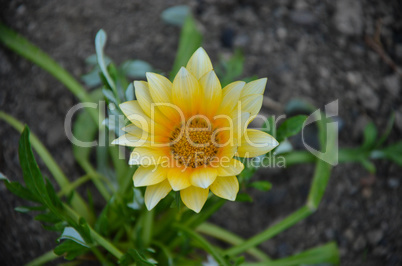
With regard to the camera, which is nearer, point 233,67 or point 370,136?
point 233,67

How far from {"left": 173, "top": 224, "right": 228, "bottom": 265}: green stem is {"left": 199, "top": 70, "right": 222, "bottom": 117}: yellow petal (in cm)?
37

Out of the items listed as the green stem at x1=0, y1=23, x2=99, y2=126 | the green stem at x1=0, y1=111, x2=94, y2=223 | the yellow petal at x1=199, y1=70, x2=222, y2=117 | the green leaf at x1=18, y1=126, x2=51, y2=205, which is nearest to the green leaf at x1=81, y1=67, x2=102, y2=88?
the green stem at x1=0, y1=23, x2=99, y2=126

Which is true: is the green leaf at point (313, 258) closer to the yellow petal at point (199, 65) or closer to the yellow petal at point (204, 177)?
the yellow petal at point (204, 177)

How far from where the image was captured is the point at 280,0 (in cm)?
176

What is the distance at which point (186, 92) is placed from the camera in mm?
909

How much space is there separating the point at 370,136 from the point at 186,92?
0.97 m

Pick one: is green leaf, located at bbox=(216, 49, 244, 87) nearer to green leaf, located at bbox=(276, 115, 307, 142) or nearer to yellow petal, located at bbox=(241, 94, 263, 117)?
green leaf, located at bbox=(276, 115, 307, 142)

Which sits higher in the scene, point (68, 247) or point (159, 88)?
point (159, 88)

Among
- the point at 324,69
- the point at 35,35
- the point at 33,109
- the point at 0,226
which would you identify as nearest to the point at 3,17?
the point at 35,35

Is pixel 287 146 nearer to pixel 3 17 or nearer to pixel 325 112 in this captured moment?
pixel 325 112

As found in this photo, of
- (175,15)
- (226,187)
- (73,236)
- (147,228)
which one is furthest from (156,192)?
(175,15)

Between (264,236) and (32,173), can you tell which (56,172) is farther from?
(264,236)

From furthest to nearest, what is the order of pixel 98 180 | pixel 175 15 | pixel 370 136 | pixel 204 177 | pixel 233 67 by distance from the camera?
pixel 175 15
pixel 370 136
pixel 233 67
pixel 98 180
pixel 204 177

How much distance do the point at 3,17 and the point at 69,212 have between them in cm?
98
